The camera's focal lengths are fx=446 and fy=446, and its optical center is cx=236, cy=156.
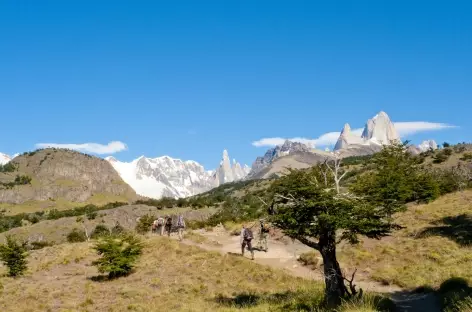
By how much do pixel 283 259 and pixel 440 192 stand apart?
30401 mm

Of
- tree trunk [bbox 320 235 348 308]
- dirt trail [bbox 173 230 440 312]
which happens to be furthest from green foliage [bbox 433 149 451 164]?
tree trunk [bbox 320 235 348 308]

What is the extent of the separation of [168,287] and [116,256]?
6.40 meters

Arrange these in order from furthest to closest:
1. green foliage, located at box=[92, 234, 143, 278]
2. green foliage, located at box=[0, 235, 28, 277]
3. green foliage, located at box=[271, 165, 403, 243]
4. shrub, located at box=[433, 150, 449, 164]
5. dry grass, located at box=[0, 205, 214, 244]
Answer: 1. shrub, located at box=[433, 150, 449, 164]
2. dry grass, located at box=[0, 205, 214, 244]
3. green foliage, located at box=[0, 235, 28, 277]
4. green foliage, located at box=[92, 234, 143, 278]
5. green foliage, located at box=[271, 165, 403, 243]

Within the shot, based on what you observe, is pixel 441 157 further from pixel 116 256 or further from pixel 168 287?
pixel 168 287

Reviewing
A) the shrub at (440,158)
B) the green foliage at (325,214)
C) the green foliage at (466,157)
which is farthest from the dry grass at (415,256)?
the shrub at (440,158)

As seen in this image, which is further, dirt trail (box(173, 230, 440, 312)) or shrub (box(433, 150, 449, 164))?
shrub (box(433, 150, 449, 164))

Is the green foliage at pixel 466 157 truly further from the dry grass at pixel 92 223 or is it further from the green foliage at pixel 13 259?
the green foliage at pixel 13 259

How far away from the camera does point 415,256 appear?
1141 inches

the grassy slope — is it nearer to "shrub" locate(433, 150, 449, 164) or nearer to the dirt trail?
the dirt trail

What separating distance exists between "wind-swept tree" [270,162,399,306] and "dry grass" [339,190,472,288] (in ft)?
26.8

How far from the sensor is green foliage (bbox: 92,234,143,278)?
101 ft

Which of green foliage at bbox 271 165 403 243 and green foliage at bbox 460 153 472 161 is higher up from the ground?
green foliage at bbox 460 153 472 161

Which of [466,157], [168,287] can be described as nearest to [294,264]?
[168,287]

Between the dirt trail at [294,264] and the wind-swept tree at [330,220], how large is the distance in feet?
12.3
